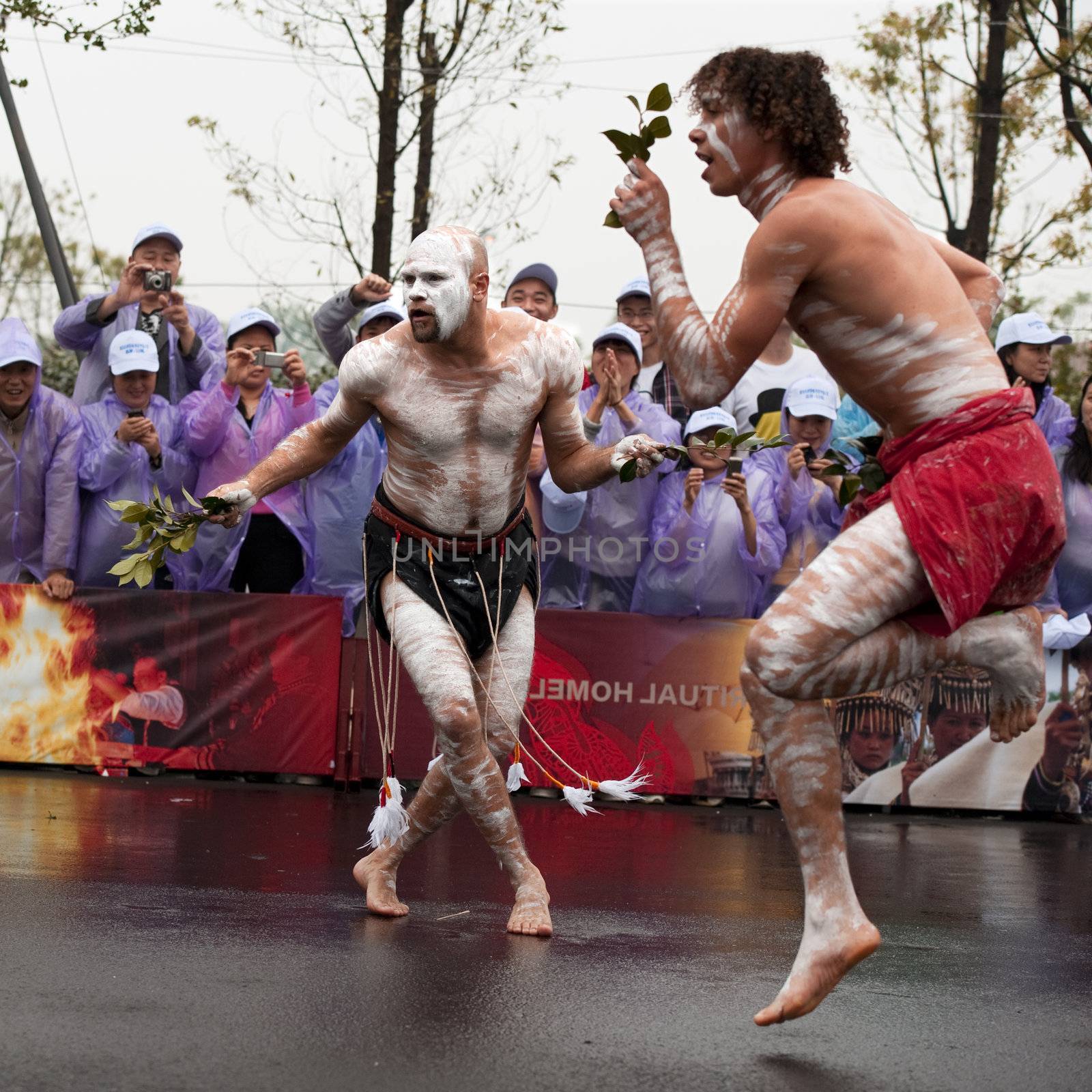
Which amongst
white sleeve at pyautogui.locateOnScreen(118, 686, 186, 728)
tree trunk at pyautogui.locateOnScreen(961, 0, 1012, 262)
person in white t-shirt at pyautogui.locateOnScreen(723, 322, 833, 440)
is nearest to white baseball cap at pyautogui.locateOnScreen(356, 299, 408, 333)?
person in white t-shirt at pyautogui.locateOnScreen(723, 322, 833, 440)

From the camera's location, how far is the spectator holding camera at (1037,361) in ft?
29.7

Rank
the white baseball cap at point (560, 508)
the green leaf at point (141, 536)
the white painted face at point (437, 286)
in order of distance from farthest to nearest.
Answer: the white baseball cap at point (560, 508)
the green leaf at point (141, 536)
the white painted face at point (437, 286)

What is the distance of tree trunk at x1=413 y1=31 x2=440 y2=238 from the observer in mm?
13508

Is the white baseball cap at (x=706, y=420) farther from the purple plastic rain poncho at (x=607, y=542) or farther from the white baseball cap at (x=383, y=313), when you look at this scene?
the white baseball cap at (x=383, y=313)

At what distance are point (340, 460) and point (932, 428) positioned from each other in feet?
18.1

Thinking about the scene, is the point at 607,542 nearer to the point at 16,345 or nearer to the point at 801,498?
the point at 801,498

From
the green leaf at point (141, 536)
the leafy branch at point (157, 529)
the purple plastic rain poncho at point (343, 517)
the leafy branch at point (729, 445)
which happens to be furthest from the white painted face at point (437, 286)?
the purple plastic rain poncho at point (343, 517)

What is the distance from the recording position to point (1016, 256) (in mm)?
20219

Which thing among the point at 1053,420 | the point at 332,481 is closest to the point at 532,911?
the point at 332,481

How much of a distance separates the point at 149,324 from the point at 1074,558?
17.2ft

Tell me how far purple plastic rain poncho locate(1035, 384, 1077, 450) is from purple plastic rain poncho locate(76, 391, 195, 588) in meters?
4.65

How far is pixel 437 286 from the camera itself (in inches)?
198

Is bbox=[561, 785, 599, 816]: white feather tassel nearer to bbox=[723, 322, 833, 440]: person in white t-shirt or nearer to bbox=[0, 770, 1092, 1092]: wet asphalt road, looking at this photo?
bbox=[0, 770, 1092, 1092]: wet asphalt road

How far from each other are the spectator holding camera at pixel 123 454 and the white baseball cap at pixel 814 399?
3218 millimetres
